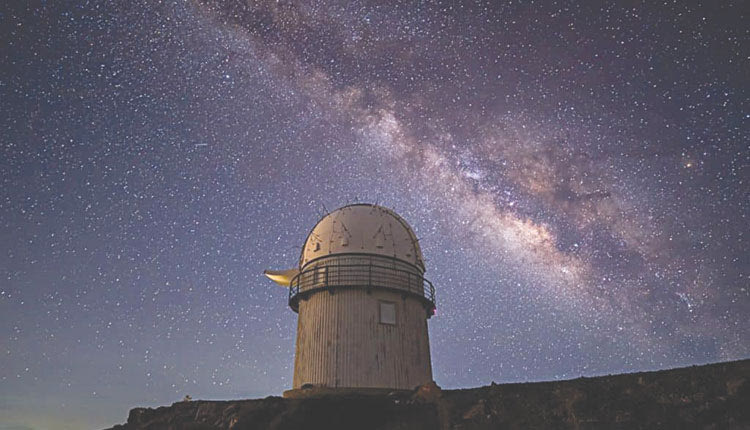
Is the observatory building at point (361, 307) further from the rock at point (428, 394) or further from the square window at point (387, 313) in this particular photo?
the rock at point (428, 394)

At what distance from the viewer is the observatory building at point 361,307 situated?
16.6m

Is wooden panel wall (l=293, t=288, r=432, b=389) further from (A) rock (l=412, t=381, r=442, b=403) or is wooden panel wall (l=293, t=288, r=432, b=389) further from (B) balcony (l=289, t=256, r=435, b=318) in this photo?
(A) rock (l=412, t=381, r=442, b=403)

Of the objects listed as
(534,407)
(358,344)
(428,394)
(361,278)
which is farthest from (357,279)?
(534,407)

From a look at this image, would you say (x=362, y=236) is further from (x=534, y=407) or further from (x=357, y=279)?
(x=534, y=407)

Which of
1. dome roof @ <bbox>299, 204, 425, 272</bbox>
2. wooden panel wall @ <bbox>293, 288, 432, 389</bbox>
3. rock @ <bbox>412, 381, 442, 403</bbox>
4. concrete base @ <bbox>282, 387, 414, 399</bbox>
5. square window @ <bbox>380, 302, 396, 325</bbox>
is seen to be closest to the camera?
rock @ <bbox>412, 381, 442, 403</bbox>

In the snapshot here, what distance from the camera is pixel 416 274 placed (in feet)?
64.0

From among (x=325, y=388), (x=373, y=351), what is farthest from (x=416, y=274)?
(x=325, y=388)

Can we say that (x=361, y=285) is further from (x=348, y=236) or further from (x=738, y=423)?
(x=738, y=423)

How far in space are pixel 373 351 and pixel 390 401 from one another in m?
4.52

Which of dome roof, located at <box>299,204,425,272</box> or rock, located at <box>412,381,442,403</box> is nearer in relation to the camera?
rock, located at <box>412,381,442,403</box>

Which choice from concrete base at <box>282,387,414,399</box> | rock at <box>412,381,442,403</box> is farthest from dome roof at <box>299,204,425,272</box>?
rock at <box>412,381,442,403</box>

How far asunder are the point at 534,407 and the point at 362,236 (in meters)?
11.3

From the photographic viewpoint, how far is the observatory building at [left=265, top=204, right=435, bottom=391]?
16.6 metres

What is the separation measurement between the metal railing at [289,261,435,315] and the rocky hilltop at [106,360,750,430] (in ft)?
17.9
